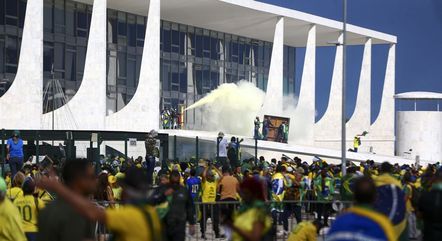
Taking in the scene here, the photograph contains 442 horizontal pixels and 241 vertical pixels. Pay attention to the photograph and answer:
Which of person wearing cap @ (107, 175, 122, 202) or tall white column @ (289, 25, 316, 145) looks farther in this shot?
tall white column @ (289, 25, 316, 145)

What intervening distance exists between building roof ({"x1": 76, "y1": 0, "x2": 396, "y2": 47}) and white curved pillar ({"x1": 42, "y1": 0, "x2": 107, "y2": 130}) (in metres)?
6.46

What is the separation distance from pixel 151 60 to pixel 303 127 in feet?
53.3

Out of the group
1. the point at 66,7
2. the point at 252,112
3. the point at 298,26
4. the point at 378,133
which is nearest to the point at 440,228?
the point at 66,7

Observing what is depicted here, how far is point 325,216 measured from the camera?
19.0m

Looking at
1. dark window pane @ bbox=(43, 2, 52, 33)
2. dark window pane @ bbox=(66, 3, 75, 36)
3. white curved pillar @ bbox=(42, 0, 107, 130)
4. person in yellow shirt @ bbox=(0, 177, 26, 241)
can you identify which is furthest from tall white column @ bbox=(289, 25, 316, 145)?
person in yellow shirt @ bbox=(0, 177, 26, 241)

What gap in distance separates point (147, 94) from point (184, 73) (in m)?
13.5

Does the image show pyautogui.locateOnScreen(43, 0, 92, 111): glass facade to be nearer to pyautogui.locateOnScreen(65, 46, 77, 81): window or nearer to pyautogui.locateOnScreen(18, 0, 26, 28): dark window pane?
pyautogui.locateOnScreen(65, 46, 77, 81): window

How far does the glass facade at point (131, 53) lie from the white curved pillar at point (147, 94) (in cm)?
499

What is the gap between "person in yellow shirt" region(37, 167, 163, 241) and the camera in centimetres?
591

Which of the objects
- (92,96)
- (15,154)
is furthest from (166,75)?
(15,154)

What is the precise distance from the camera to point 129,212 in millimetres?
6031

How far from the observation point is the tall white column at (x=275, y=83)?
5891cm

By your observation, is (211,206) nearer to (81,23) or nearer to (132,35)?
(81,23)

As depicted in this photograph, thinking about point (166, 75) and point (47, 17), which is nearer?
point (47, 17)
